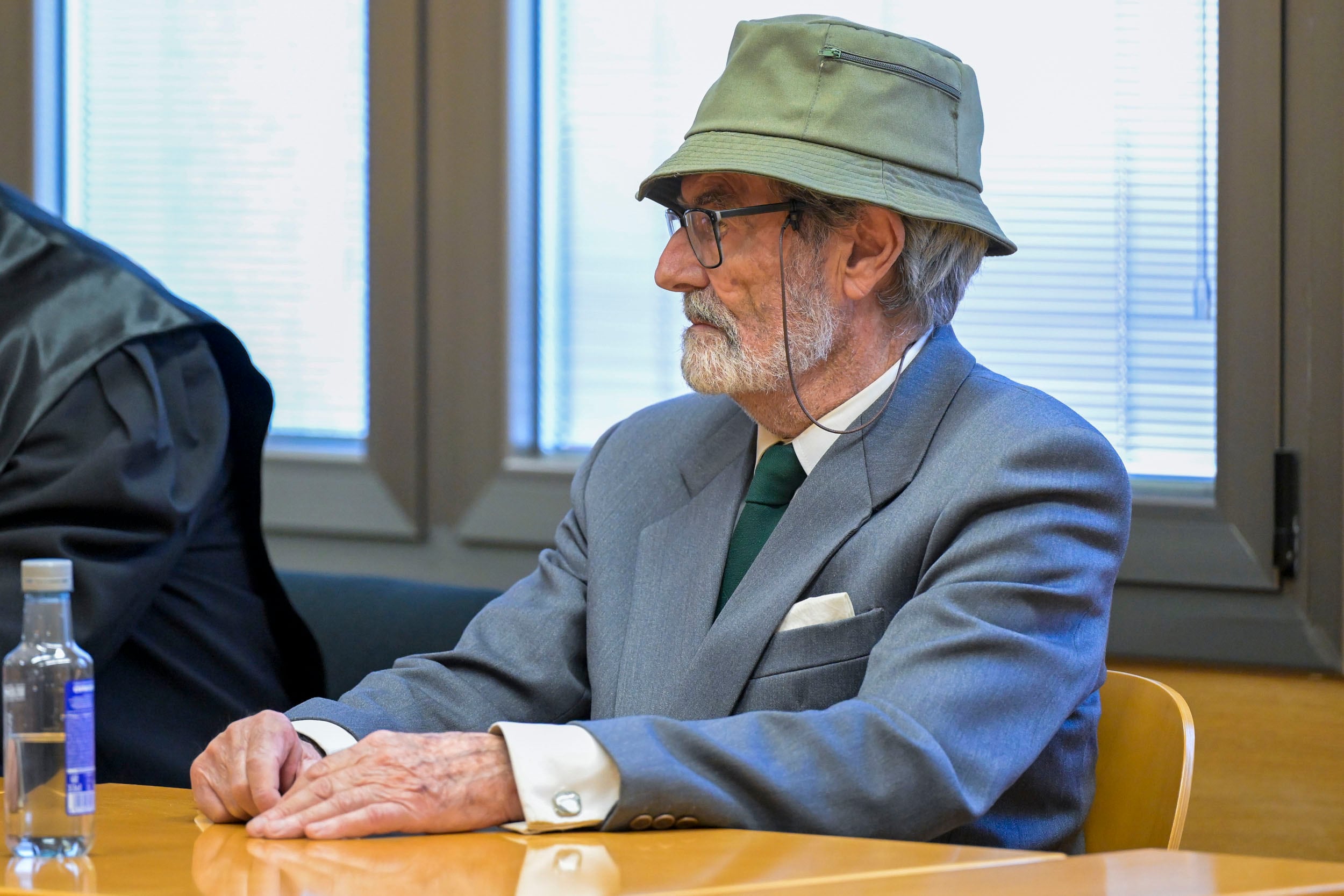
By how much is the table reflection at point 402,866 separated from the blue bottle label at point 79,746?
0.11 metres

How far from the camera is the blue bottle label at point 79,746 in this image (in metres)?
1.18

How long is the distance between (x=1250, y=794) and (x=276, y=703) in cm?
160

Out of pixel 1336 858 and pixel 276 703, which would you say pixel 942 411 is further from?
pixel 276 703

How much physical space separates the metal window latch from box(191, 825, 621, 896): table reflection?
59.7 inches

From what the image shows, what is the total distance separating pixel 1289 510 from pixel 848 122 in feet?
3.53

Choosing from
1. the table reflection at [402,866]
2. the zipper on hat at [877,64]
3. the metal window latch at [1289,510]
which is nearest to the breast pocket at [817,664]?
the table reflection at [402,866]

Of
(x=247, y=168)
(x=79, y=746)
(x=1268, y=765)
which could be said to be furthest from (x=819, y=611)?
(x=247, y=168)

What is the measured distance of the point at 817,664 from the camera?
166 centimetres

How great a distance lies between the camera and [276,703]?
2.36m

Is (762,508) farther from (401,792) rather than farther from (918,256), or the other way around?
(401,792)

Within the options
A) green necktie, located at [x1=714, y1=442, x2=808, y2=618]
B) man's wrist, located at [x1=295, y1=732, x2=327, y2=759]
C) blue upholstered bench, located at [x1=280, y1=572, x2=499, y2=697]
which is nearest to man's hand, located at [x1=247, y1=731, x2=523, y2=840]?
man's wrist, located at [x1=295, y1=732, x2=327, y2=759]

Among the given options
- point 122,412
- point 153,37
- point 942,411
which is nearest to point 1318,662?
point 942,411

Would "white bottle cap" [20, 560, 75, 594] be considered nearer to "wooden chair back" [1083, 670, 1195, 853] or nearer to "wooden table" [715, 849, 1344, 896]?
"wooden table" [715, 849, 1344, 896]

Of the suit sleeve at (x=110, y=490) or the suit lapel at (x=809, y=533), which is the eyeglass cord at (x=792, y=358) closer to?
the suit lapel at (x=809, y=533)
